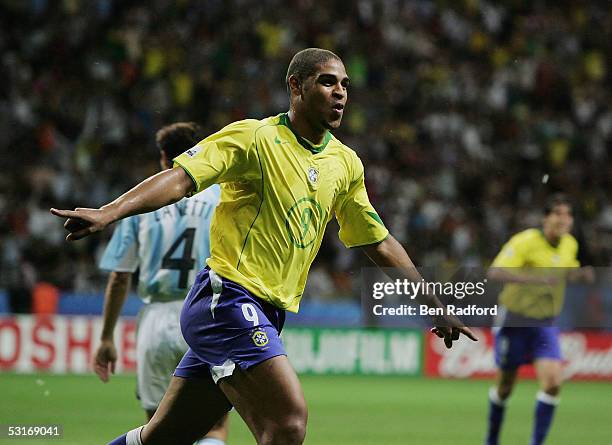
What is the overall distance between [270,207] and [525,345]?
474 cm

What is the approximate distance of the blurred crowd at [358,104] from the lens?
16156 millimetres

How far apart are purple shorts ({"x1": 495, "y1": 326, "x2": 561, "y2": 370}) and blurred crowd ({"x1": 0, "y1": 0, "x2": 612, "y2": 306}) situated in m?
6.86

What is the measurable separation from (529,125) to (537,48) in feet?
6.61

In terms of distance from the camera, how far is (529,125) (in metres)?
19.7

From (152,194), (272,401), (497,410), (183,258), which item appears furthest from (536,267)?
(152,194)

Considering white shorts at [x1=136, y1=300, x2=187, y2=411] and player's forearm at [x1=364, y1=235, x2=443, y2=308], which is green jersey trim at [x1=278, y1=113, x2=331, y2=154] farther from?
white shorts at [x1=136, y1=300, x2=187, y2=411]

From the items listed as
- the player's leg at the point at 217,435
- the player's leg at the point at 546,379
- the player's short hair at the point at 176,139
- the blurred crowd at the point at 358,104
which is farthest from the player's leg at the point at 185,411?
the blurred crowd at the point at 358,104

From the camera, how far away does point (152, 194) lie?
4098 mm

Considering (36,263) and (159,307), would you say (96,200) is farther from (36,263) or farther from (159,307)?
(159,307)

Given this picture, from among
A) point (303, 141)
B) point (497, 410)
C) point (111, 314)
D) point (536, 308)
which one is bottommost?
Result: point (497, 410)

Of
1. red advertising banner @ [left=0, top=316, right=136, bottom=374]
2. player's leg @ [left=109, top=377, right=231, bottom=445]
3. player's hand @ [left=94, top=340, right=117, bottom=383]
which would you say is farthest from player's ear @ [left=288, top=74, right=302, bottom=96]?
red advertising banner @ [left=0, top=316, right=136, bottom=374]

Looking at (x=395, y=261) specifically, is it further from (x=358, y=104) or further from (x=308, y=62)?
(x=358, y=104)

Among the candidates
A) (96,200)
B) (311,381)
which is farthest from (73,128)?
(311,381)

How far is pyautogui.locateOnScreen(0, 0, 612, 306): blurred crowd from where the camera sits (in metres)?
16.2
